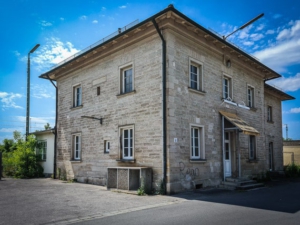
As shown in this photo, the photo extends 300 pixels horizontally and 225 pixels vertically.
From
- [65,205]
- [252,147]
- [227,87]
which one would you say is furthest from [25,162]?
[252,147]

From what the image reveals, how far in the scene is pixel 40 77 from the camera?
1805cm

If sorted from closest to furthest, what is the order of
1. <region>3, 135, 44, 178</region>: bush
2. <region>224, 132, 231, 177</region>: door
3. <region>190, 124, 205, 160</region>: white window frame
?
<region>190, 124, 205, 160</region>: white window frame, <region>224, 132, 231, 177</region>: door, <region>3, 135, 44, 178</region>: bush

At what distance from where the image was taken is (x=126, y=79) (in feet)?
42.2

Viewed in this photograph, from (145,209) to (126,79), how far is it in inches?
269

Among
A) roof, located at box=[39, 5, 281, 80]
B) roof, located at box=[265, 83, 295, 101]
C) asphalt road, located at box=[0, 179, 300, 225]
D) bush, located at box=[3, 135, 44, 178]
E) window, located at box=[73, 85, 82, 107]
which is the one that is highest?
roof, located at box=[39, 5, 281, 80]

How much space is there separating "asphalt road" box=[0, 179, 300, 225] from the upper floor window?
4.93 metres

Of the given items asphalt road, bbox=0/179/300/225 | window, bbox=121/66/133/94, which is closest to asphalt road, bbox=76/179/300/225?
asphalt road, bbox=0/179/300/225

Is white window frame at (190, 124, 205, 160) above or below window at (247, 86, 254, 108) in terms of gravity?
below

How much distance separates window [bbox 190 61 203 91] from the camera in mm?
12286

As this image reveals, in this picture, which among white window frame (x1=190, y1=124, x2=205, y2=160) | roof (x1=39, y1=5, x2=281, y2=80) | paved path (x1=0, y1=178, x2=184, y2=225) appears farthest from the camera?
white window frame (x1=190, y1=124, x2=205, y2=160)

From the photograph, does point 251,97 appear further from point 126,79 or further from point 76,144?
point 76,144

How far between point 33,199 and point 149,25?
7831 millimetres

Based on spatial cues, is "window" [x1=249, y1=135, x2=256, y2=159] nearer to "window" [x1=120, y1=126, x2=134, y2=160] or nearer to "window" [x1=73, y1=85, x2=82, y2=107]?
"window" [x1=120, y1=126, x2=134, y2=160]

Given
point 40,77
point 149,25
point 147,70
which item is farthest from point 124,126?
point 40,77
